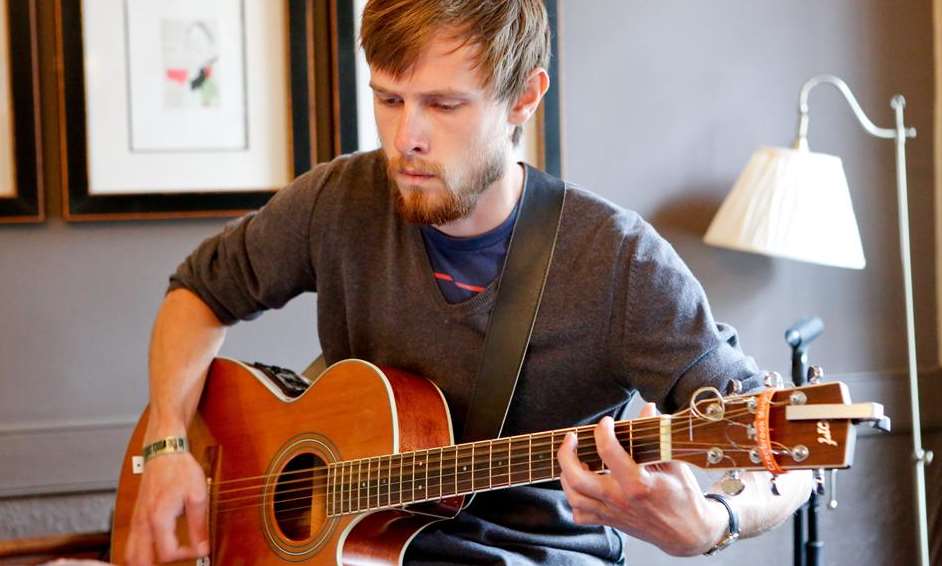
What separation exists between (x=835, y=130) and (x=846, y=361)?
55 cm

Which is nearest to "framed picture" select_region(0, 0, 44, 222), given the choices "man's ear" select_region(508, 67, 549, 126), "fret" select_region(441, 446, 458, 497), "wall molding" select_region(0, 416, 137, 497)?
"wall molding" select_region(0, 416, 137, 497)

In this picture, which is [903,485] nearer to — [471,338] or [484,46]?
[471,338]

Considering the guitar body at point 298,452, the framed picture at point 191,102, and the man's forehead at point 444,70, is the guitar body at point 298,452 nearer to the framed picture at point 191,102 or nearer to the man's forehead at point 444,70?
the man's forehead at point 444,70

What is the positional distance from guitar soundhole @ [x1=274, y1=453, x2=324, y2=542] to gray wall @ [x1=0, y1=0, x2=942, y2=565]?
77 centimetres

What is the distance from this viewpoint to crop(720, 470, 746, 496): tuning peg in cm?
122

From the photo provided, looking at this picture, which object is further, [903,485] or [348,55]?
[903,485]

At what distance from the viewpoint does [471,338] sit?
1.65 m

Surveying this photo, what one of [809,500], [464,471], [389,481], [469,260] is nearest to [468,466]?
[464,471]

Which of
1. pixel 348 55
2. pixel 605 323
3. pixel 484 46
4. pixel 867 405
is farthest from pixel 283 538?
pixel 348 55

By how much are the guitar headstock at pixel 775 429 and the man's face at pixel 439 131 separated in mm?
488

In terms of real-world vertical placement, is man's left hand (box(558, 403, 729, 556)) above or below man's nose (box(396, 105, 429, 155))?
below

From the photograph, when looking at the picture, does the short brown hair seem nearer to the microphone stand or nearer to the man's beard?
the man's beard

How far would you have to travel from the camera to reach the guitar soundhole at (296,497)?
5.33 ft

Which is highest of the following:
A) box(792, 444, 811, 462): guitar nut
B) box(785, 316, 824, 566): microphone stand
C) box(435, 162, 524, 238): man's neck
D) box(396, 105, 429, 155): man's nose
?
box(396, 105, 429, 155): man's nose
